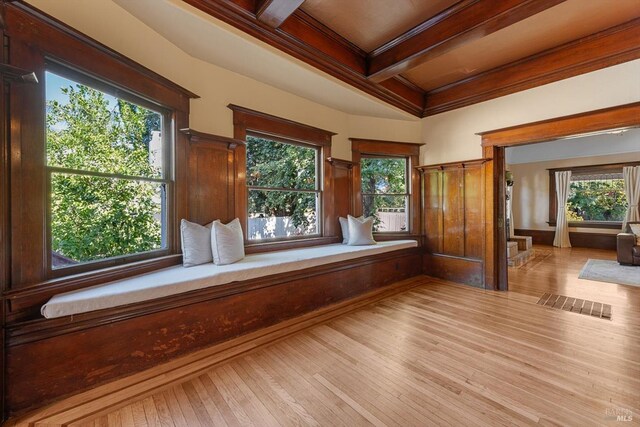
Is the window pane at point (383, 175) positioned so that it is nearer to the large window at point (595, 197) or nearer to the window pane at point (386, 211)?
the window pane at point (386, 211)

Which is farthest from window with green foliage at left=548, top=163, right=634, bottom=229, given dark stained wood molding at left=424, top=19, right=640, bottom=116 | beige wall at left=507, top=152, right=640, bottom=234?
dark stained wood molding at left=424, top=19, right=640, bottom=116

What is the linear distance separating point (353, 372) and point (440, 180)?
11.8ft

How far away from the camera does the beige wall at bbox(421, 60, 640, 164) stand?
9.77 ft

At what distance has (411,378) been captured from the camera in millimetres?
1938

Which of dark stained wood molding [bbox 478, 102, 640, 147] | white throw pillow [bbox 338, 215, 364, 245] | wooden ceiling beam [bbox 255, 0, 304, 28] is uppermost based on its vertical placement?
wooden ceiling beam [bbox 255, 0, 304, 28]

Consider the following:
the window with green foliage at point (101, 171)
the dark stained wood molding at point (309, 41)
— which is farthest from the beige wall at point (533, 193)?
the window with green foliage at point (101, 171)

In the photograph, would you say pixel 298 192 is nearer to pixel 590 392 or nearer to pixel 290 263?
pixel 290 263

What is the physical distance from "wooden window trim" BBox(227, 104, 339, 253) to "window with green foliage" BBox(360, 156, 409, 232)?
31.0 inches

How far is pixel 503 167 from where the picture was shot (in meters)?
4.02

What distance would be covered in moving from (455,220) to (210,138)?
12.7ft

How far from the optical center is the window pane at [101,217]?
1.88m

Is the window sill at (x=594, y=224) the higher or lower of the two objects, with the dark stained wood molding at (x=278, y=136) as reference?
lower

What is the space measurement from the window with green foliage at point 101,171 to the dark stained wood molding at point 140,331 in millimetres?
497

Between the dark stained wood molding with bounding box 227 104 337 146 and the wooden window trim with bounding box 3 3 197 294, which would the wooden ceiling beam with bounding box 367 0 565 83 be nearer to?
the dark stained wood molding with bounding box 227 104 337 146
